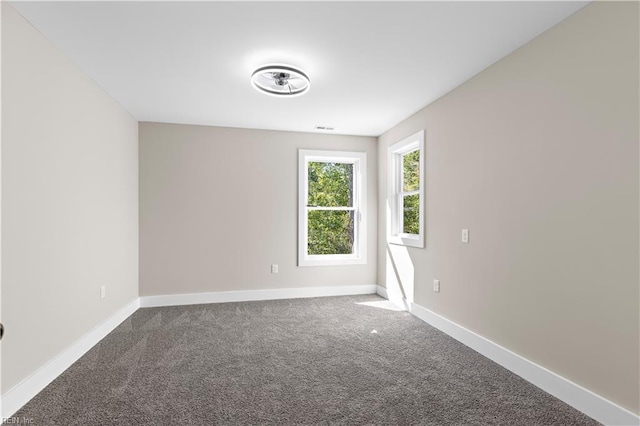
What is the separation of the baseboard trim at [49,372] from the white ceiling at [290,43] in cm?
223

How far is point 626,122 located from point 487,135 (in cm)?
107

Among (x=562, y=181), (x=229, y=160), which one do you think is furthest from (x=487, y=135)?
(x=229, y=160)

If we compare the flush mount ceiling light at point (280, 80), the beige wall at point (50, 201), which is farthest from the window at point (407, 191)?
the beige wall at point (50, 201)

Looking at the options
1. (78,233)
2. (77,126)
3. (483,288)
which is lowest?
(483,288)

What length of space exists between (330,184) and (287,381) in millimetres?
3160

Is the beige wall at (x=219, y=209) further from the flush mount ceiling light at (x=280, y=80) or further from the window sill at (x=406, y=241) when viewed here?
the flush mount ceiling light at (x=280, y=80)

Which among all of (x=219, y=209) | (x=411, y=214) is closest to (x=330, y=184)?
(x=411, y=214)

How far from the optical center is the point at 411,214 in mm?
4355

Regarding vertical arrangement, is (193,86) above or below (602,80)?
above

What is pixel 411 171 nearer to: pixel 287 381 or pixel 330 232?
pixel 330 232

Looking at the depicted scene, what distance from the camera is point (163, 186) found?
4332 millimetres

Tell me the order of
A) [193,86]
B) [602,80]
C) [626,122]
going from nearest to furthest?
[626,122]
[602,80]
[193,86]

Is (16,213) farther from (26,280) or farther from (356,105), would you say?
(356,105)

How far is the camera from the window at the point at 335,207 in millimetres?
4918
